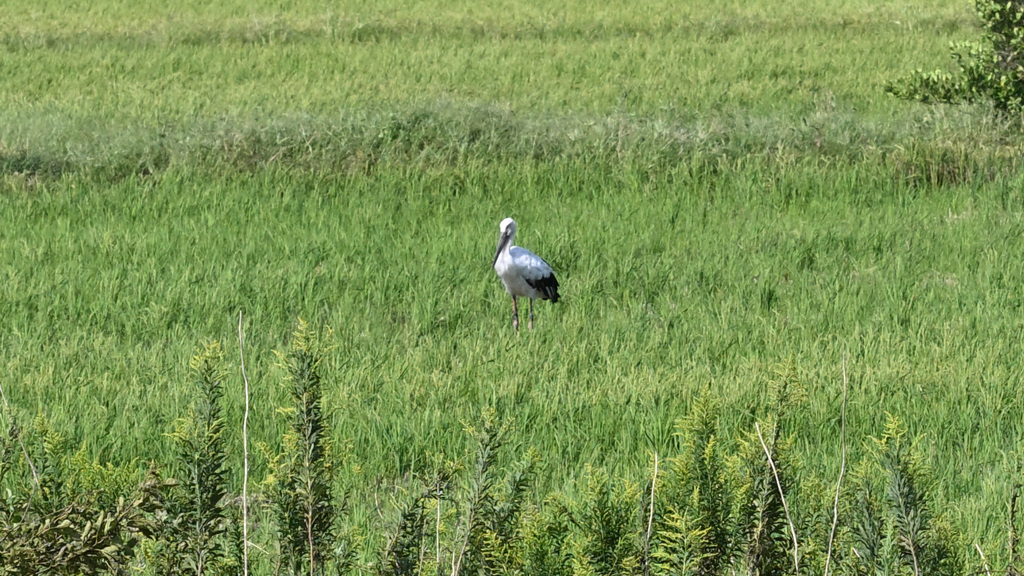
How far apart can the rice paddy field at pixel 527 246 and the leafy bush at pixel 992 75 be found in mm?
261

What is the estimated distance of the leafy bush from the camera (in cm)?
879

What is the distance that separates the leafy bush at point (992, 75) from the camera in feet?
28.8

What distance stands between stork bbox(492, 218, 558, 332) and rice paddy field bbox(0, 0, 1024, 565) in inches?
6.8

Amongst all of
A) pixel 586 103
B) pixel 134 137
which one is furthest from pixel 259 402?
pixel 586 103

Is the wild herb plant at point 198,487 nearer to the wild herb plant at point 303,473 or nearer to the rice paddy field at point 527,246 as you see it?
Result: the wild herb plant at point 303,473

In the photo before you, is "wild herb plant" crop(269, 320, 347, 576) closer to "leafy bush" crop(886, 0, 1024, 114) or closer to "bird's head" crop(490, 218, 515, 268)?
"bird's head" crop(490, 218, 515, 268)

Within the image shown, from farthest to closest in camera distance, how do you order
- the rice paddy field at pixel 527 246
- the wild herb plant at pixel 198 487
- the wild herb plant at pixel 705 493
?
the rice paddy field at pixel 527 246, the wild herb plant at pixel 705 493, the wild herb plant at pixel 198 487

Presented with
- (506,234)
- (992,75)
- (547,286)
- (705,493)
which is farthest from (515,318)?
(992,75)

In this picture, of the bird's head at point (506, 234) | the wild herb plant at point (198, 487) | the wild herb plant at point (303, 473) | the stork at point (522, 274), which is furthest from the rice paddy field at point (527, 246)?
the wild herb plant at point (198, 487)

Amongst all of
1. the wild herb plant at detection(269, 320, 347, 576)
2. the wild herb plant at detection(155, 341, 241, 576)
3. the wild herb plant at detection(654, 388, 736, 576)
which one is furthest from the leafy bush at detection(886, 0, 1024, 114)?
the wild herb plant at detection(155, 341, 241, 576)

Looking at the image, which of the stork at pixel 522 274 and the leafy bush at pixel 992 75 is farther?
the leafy bush at pixel 992 75

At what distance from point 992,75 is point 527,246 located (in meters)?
4.32

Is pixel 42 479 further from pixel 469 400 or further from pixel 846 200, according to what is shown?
pixel 846 200

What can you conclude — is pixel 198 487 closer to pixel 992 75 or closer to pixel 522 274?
pixel 522 274
